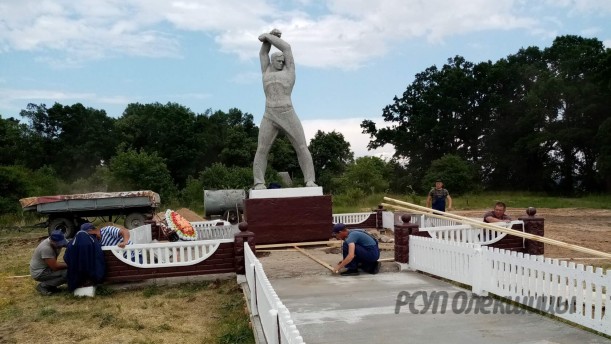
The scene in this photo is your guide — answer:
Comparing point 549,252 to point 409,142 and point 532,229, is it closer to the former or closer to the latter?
point 532,229

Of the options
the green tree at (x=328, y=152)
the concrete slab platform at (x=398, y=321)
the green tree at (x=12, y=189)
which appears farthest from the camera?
the green tree at (x=328, y=152)

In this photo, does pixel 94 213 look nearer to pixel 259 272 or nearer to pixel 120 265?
pixel 120 265

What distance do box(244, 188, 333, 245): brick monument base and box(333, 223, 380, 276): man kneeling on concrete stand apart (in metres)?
2.88

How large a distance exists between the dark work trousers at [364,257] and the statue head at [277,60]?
513 centimetres

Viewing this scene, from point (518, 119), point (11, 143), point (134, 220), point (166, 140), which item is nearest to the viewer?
point (134, 220)

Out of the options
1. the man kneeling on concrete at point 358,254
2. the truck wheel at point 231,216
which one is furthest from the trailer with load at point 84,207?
the man kneeling on concrete at point 358,254

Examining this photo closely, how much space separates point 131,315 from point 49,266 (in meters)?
2.00

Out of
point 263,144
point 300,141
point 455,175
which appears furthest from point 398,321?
point 455,175

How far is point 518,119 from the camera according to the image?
116 feet

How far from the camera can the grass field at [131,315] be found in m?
5.38

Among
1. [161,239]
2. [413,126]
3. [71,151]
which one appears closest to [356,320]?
[161,239]

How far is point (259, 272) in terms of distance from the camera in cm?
463

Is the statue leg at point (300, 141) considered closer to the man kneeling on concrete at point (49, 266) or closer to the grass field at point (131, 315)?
the grass field at point (131, 315)

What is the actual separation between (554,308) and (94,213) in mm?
14664
